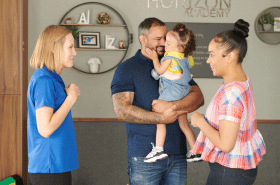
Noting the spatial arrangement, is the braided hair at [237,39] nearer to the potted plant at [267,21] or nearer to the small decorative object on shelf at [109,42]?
the small decorative object on shelf at [109,42]

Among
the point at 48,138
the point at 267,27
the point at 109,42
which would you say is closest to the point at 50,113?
the point at 48,138

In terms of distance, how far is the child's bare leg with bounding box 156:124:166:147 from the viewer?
5.35 ft

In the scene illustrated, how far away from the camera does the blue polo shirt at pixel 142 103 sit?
1677 millimetres

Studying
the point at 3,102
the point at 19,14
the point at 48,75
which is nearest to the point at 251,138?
the point at 48,75

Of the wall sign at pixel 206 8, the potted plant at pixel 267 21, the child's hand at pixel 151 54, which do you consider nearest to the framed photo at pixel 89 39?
the wall sign at pixel 206 8

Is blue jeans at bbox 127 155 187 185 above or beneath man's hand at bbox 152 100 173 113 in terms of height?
beneath

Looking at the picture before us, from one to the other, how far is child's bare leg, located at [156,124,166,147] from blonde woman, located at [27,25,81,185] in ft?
1.76

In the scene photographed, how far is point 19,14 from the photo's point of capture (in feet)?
7.93

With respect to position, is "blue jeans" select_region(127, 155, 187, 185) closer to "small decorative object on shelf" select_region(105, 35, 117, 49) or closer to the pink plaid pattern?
the pink plaid pattern

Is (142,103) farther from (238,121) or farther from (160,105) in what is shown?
(238,121)

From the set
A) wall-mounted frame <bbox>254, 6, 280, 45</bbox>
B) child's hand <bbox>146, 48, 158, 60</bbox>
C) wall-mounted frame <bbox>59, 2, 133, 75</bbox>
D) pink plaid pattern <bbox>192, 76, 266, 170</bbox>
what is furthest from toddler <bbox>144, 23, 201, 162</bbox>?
wall-mounted frame <bbox>254, 6, 280, 45</bbox>

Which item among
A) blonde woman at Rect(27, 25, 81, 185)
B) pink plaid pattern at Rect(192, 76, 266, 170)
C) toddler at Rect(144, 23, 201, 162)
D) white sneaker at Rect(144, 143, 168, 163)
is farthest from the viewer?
toddler at Rect(144, 23, 201, 162)

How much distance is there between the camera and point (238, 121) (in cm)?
121

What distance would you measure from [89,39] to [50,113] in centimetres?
220
